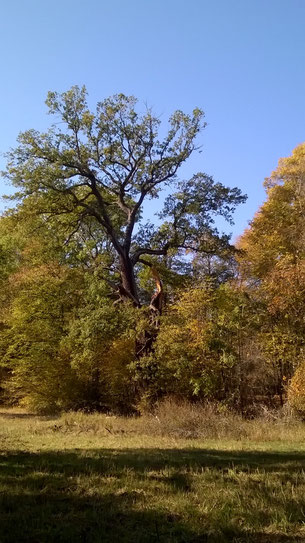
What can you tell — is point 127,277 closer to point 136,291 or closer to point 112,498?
point 136,291

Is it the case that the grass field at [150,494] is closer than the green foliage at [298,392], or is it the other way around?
the grass field at [150,494]

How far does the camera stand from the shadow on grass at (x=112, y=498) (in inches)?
176

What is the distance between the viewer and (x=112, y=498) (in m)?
5.73

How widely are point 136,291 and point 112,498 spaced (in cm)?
2025

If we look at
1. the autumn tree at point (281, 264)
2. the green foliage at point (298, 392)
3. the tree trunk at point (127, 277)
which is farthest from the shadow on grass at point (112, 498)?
the tree trunk at point (127, 277)

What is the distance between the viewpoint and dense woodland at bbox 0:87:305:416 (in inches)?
840

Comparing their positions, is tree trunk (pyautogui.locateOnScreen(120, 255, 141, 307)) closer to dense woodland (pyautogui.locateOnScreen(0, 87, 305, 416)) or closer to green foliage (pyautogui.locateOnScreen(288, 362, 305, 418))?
dense woodland (pyautogui.locateOnScreen(0, 87, 305, 416))

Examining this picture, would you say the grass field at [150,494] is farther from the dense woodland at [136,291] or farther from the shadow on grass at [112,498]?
the dense woodland at [136,291]

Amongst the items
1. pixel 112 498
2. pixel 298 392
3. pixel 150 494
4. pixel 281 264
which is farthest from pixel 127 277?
pixel 112 498

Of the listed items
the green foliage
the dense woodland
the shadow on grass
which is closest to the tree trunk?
the dense woodland

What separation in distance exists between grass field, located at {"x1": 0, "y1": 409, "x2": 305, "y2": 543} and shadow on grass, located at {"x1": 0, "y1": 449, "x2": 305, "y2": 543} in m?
0.01

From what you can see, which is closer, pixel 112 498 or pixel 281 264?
pixel 112 498

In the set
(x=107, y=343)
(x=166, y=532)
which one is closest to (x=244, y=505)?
(x=166, y=532)

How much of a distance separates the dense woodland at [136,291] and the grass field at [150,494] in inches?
419
